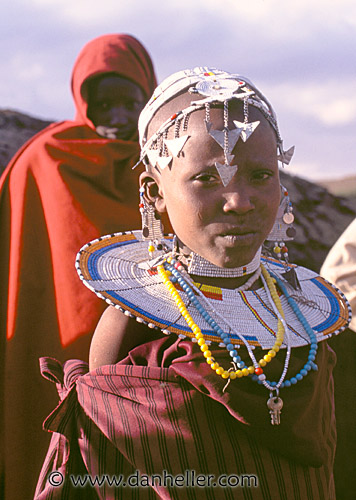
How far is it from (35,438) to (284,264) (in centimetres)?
158

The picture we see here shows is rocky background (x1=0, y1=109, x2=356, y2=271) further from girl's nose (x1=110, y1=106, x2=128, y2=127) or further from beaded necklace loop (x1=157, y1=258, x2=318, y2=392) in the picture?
beaded necklace loop (x1=157, y1=258, x2=318, y2=392)

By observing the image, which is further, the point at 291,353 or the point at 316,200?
the point at 316,200

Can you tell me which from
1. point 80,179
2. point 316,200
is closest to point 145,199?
point 80,179

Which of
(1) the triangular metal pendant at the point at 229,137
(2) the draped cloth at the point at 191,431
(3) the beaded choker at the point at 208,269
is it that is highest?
(1) the triangular metal pendant at the point at 229,137

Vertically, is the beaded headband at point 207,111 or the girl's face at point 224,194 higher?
the beaded headband at point 207,111

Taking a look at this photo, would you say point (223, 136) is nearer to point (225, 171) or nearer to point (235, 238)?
point (225, 171)

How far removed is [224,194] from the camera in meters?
1.37

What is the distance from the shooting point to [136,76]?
3.41 meters

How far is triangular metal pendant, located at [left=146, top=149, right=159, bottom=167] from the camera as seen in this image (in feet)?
4.89

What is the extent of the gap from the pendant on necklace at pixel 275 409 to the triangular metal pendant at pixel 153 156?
69 cm

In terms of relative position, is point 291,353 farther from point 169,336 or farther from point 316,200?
point 316,200

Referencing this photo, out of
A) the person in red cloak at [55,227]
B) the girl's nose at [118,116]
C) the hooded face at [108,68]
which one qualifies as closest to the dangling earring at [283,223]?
the person in red cloak at [55,227]

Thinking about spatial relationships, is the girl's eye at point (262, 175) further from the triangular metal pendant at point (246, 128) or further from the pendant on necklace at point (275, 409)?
the pendant on necklace at point (275, 409)

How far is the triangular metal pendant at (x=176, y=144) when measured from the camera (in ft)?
4.55
